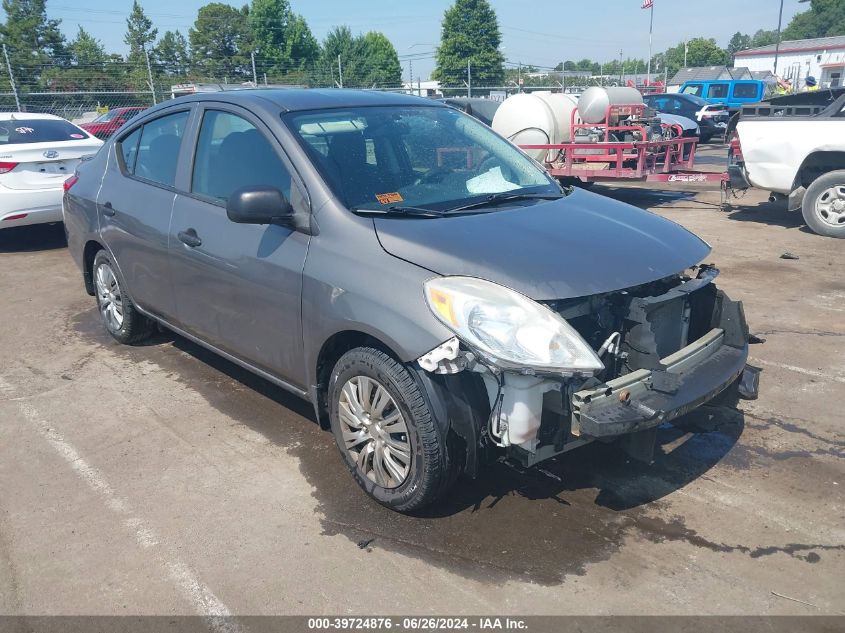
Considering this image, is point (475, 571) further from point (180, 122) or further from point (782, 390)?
point (180, 122)

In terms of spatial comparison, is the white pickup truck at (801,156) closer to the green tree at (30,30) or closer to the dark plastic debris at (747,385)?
the dark plastic debris at (747,385)

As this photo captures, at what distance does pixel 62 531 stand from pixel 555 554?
228 centimetres

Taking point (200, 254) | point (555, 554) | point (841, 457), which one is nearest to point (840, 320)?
point (841, 457)

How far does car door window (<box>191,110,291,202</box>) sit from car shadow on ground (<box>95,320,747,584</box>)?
146 cm

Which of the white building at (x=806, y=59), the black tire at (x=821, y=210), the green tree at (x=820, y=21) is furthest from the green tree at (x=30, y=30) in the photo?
the green tree at (x=820, y=21)

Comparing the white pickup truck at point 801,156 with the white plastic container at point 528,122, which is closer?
the white pickup truck at point 801,156

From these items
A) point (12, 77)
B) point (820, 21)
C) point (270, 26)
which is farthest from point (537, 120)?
point (820, 21)

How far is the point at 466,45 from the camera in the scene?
7388 centimetres

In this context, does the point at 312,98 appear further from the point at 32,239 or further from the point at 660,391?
the point at 32,239

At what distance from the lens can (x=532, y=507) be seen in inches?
Result: 132

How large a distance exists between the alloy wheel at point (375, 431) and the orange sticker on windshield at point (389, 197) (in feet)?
2.97

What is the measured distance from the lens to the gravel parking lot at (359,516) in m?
2.79

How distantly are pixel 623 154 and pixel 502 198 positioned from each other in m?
8.14

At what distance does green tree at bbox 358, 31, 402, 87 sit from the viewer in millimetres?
52844
